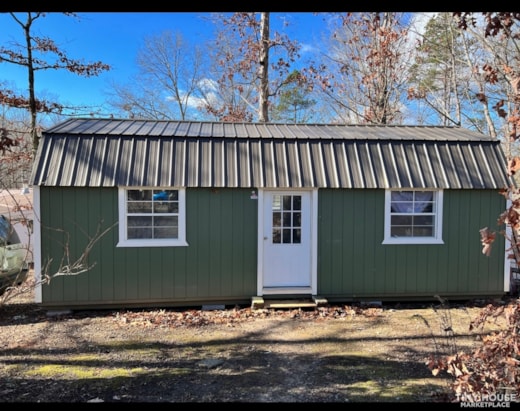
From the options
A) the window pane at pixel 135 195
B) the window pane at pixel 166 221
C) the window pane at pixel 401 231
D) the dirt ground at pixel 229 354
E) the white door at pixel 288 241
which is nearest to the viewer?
the dirt ground at pixel 229 354

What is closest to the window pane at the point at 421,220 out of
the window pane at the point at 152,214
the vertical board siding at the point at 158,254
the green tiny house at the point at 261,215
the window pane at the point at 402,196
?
the green tiny house at the point at 261,215

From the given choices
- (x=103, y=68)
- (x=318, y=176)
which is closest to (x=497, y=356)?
(x=318, y=176)

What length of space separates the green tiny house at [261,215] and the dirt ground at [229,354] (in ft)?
1.63

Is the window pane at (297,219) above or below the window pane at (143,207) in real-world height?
below

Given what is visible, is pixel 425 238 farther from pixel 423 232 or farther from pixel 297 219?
pixel 297 219

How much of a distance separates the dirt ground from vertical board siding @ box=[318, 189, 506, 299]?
41 cm

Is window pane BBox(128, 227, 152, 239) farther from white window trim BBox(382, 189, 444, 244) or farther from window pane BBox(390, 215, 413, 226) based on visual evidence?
window pane BBox(390, 215, 413, 226)

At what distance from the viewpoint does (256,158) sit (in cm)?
660

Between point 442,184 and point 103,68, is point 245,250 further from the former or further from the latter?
point 103,68

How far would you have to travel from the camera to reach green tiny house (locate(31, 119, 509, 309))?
6.13 m

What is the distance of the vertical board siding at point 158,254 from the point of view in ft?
20.0

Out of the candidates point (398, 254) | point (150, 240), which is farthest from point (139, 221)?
point (398, 254)

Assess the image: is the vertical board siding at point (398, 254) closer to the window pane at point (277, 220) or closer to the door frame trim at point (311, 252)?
the door frame trim at point (311, 252)

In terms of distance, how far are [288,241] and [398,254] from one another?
2.11 metres
